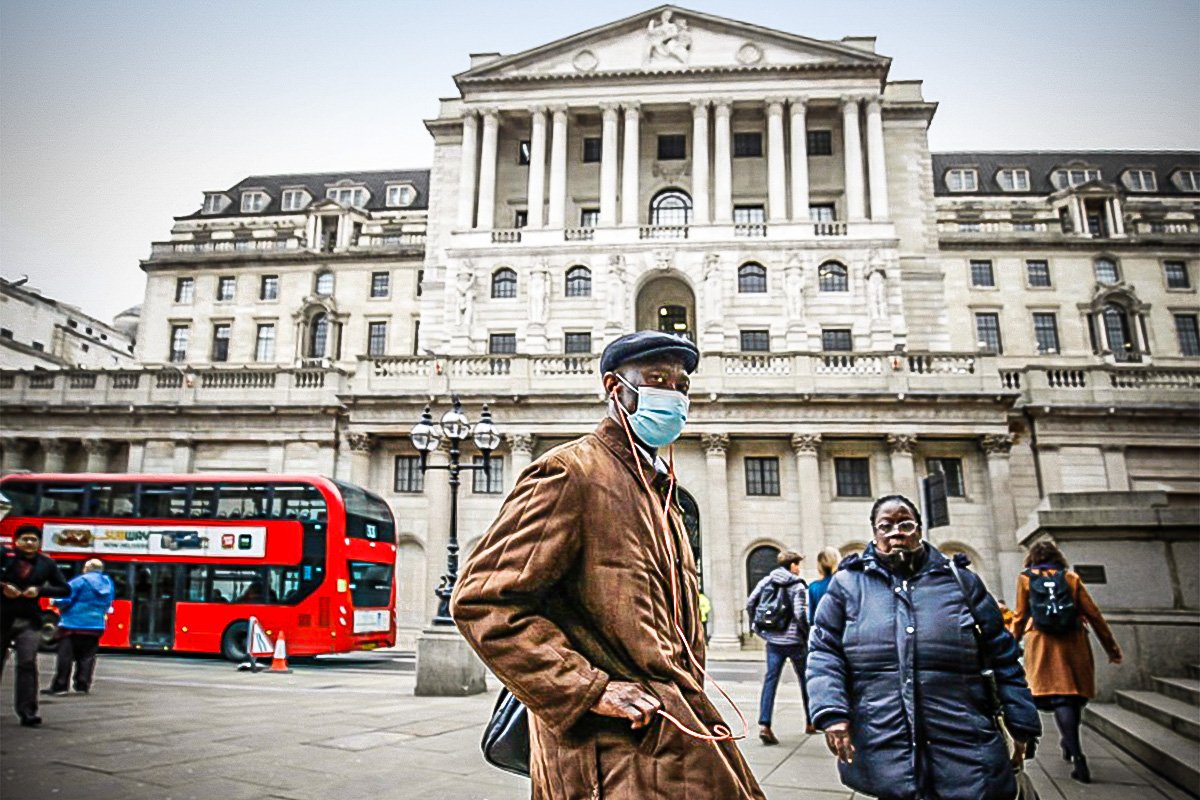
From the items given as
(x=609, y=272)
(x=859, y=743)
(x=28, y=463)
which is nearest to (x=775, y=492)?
(x=609, y=272)

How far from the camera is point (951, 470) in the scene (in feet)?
85.7

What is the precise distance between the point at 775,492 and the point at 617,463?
24.5m

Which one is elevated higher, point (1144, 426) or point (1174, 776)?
point (1144, 426)

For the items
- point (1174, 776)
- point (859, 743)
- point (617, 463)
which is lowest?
point (1174, 776)

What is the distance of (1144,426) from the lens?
26.1m

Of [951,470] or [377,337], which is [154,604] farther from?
[377,337]

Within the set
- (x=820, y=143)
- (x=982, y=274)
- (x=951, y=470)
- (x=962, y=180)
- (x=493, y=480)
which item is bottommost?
(x=493, y=480)

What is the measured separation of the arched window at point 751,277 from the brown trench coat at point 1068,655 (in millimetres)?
25570

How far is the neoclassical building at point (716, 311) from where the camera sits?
25.8 metres

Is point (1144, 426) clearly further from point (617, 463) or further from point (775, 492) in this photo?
point (617, 463)

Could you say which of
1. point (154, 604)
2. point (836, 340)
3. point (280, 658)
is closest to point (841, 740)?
point (280, 658)

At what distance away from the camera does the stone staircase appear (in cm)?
618

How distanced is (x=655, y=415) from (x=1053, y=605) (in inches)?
226

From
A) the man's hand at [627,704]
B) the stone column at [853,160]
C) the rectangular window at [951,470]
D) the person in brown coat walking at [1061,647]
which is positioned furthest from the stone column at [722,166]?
the man's hand at [627,704]
